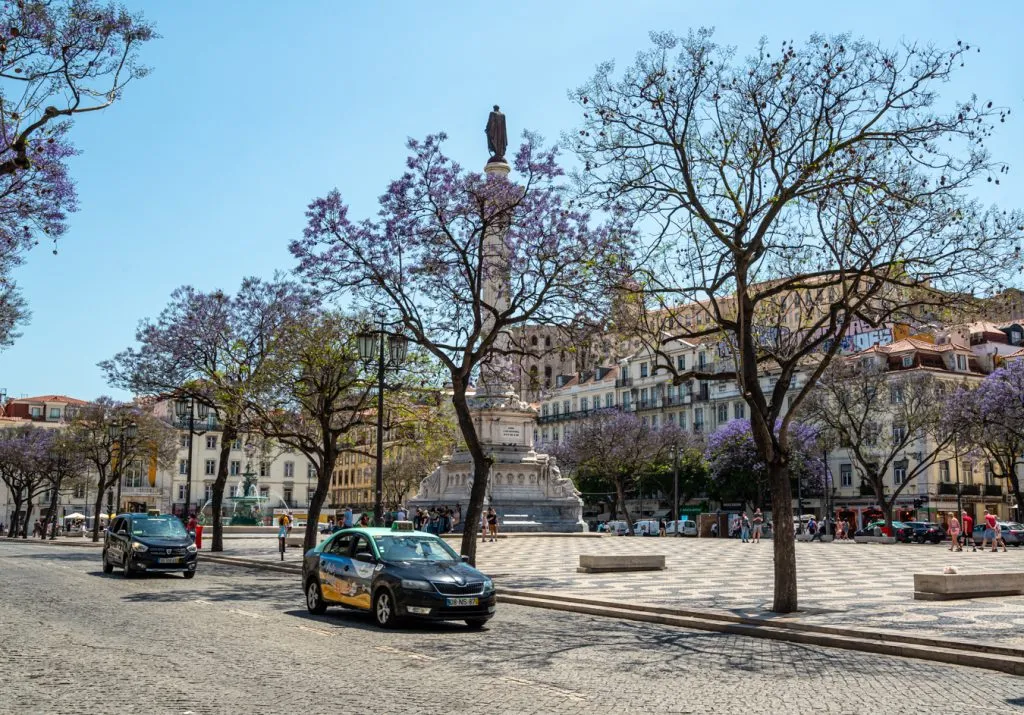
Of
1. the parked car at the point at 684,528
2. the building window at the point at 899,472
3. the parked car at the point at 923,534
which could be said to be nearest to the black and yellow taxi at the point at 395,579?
the parked car at the point at 923,534

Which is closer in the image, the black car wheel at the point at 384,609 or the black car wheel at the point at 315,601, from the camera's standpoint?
the black car wheel at the point at 384,609

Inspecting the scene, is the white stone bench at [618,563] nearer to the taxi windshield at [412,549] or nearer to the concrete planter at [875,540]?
the taxi windshield at [412,549]

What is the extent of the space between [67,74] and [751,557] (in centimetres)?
2506

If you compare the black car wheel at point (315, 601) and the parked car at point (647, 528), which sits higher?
the black car wheel at point (315, 601)

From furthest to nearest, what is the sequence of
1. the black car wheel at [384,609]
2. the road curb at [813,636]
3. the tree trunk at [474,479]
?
the tree trunk at [474,479] < the black car wheel at [384,609] < the road curb at [813,636]

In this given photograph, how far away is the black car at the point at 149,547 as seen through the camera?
22.9 meters

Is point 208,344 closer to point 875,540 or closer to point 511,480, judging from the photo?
point 511,480

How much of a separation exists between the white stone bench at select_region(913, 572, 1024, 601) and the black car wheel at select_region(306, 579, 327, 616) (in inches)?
398

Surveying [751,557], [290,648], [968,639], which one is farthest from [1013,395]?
[290,648]

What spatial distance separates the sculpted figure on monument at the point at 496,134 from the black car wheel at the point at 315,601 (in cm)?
3284

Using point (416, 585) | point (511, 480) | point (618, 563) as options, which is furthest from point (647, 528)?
point (416, 585)

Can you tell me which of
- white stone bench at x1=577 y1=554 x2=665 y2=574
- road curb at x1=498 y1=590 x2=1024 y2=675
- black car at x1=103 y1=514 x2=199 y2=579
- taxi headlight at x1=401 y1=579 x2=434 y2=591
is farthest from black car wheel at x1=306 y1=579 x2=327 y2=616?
white stone bench at x1=577 y1=554 x2=665 y2=574

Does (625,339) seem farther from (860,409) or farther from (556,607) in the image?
(860,409)

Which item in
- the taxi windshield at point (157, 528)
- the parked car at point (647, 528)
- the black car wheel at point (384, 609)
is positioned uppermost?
the taxi windshield at point (157, 528)
